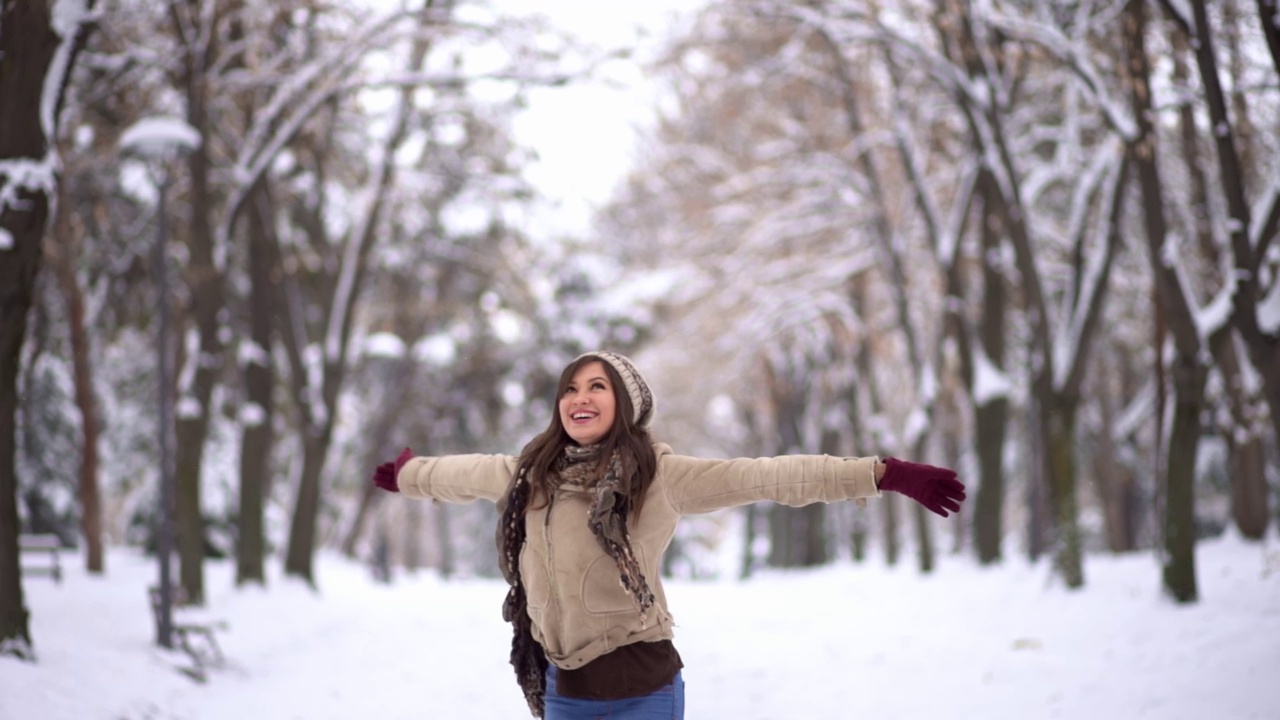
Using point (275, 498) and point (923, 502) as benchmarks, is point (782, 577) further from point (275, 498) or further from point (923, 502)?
point (923, 502)

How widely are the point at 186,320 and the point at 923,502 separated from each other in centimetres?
1846

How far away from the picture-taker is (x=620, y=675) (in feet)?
11.8

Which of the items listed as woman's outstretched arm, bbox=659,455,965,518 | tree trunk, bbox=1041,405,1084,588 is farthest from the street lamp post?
tree trunk, bbox=1041,405,1084,588

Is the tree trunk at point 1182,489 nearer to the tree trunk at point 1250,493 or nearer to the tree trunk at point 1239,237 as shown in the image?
the tree trunk at point 1239,237

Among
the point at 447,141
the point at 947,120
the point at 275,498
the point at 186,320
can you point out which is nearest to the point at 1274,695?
the point at 947,120

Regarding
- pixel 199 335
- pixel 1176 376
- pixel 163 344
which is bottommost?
pixel 1176 376

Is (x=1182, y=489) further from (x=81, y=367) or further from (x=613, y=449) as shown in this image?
(x=81, y=367)

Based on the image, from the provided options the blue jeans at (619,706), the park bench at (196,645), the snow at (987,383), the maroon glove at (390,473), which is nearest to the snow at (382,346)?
the snow at (987,383)

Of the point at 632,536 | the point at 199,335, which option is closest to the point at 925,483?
the point at 632,536

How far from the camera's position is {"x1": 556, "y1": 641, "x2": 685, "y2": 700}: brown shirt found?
361 centimetres

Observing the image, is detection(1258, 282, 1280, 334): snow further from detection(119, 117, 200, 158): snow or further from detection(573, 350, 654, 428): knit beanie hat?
detection(119, 117, 200, 158): snow

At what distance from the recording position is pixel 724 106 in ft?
69.4

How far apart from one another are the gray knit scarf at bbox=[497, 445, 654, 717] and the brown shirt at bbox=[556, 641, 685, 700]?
11 cm

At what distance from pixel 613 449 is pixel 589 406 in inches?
6.2
